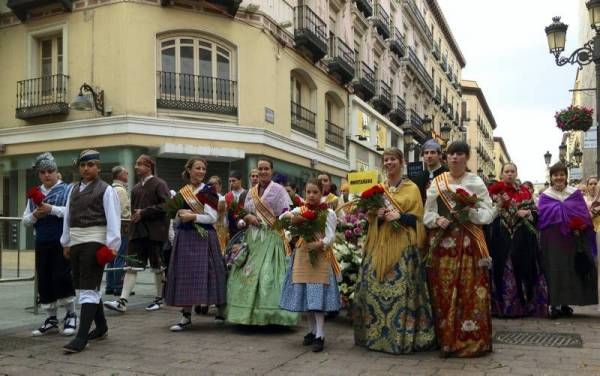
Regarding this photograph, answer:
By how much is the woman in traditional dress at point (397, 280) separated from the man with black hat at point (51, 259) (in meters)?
3.14

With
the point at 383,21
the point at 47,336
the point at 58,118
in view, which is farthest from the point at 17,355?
the point at 383,21

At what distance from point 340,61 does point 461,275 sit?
17970 millimetres

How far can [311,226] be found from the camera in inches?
236

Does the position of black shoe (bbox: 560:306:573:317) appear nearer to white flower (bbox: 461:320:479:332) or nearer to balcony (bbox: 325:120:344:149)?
white flower (bbox: 461:320:479:332)

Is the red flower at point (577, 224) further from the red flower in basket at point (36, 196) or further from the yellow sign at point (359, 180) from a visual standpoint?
the red flower in basket at point (36, 196)

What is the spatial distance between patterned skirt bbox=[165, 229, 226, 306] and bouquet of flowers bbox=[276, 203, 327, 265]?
4.19 ft

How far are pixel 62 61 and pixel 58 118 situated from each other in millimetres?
1562

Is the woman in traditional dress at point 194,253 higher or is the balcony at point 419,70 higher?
the balcony at point 419,70

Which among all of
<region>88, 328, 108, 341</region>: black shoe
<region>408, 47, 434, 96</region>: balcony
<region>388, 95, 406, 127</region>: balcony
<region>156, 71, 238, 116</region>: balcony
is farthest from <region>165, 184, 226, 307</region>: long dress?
<region>408, 47, 434, 96</region>: balcony

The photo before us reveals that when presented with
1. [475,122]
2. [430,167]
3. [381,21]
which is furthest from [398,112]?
[475,122]

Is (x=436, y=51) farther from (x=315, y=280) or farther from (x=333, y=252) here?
(x=315, y=280)

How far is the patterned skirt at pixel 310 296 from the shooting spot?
596 cm

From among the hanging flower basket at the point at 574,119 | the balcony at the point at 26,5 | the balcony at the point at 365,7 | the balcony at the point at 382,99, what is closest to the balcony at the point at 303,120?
the balcony at the point at 365,7

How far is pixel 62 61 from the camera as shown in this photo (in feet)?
55.6
